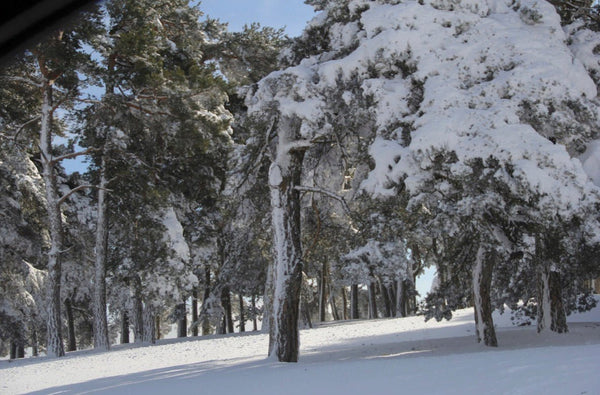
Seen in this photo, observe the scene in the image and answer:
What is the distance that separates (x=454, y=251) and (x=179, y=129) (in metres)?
11.8

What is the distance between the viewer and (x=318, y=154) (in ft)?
50.6

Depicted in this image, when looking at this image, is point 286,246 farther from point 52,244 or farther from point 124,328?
point 124,328

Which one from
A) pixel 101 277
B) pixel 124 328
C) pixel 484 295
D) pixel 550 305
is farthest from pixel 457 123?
pixel 124 328

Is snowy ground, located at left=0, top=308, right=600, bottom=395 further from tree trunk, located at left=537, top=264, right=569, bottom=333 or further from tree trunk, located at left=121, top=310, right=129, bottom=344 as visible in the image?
tree trunk, located at left=121, top=310, right=129, bottom=344

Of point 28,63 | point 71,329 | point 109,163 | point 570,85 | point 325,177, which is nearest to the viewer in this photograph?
point 570,85

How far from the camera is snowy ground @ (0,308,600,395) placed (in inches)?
281

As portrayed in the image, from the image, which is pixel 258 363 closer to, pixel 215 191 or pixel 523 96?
pixel 523 96

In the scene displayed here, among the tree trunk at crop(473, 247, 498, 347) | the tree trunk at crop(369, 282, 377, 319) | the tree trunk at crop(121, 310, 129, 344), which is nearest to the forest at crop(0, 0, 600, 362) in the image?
the tree trunk at crop(473, 247, 498, 347)

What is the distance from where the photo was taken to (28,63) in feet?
65.5

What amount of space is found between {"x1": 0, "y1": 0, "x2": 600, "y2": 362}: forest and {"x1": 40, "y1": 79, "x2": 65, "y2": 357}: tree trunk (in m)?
0.07

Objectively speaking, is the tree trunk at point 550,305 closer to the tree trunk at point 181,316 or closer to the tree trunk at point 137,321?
the tree trunk at point 137,321

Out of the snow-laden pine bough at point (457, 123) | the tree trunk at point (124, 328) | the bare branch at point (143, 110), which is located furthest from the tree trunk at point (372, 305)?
the snow-laden pine bough at point (457, 123)

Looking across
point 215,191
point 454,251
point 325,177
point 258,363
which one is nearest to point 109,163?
point 215,191

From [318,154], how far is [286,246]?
3.22m
